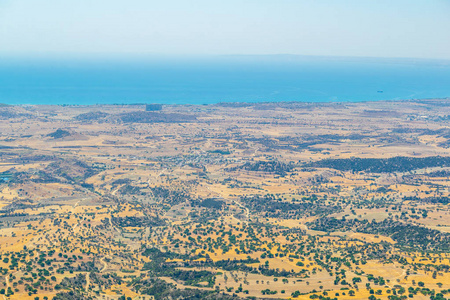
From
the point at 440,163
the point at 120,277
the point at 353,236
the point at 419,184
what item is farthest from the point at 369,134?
the point at 120,277

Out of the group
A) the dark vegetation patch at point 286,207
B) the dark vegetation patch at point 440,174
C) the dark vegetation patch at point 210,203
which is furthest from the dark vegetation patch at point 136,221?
the dark vegetation patch at point 440,174

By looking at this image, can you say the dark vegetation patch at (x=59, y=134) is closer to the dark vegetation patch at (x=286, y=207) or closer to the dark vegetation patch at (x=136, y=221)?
the dark vegetation patch at (x=286, y=207)

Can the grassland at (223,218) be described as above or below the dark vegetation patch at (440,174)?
below

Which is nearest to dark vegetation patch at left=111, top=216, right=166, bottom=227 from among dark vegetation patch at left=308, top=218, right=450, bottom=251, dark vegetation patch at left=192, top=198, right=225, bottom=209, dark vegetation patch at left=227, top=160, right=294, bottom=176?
dark vegetation patch at left=192, top=198, right=225, bottom=209

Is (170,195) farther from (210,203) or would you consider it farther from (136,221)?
(136,221)

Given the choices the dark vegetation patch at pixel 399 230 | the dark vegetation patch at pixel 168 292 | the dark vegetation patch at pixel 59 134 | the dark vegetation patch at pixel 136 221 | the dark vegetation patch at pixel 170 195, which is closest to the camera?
the dark vegetation patch at pixel 168 292
